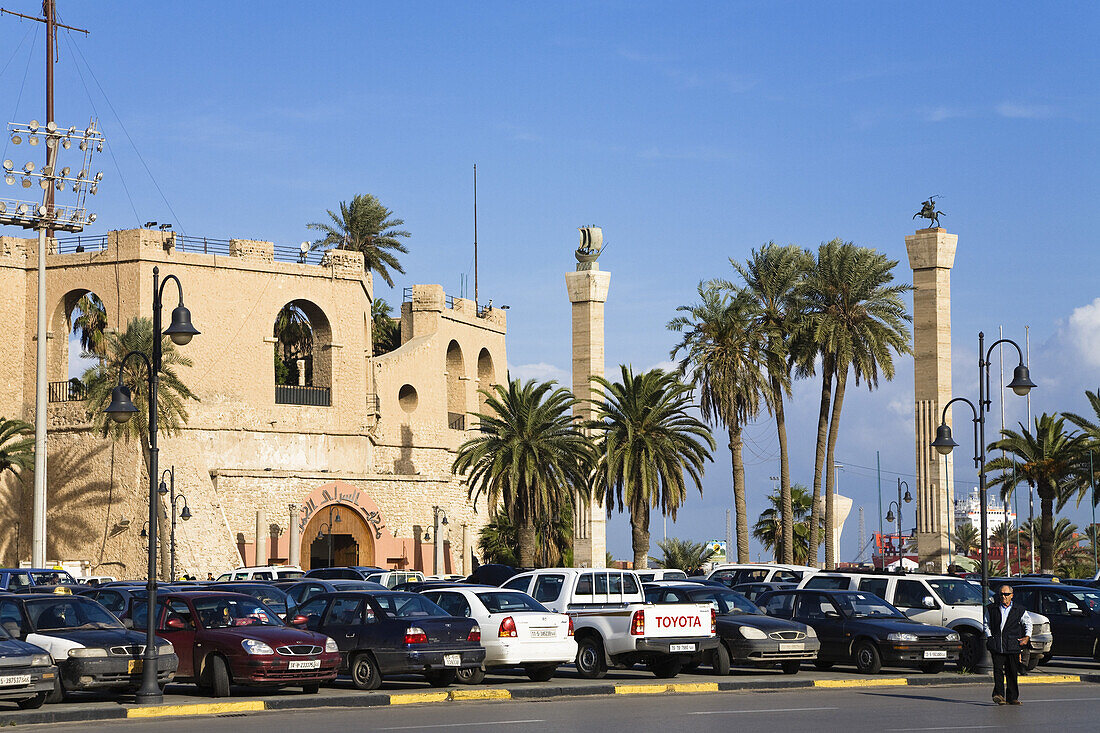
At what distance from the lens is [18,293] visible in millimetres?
59906

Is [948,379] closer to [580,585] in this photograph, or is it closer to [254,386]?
[254,386]

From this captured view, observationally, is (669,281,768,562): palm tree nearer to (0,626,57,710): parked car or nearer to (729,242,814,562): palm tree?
(729,242,814,562): palm tree

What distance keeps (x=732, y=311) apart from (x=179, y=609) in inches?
1170

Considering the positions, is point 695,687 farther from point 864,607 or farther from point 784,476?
point 784,476

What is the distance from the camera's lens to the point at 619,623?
21.5m

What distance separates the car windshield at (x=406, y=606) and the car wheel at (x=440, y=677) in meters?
0.81

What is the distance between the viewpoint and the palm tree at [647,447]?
147ft

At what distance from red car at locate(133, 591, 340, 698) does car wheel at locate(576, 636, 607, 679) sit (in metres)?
4.22

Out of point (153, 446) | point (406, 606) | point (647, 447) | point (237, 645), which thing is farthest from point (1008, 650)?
point (647, 447)

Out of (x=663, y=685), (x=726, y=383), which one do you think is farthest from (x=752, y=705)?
(x=726, y=383)

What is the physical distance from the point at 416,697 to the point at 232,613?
9.58 feet

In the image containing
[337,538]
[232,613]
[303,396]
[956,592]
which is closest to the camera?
[232,613]

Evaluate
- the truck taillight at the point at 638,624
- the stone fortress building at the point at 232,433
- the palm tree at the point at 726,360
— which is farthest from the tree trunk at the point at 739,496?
the truck taillight at the point at 638,624

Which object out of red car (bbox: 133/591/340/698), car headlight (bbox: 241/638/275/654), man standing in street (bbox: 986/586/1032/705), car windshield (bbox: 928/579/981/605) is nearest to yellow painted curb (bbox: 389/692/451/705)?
red car (bbox: 133/591/340/698)
